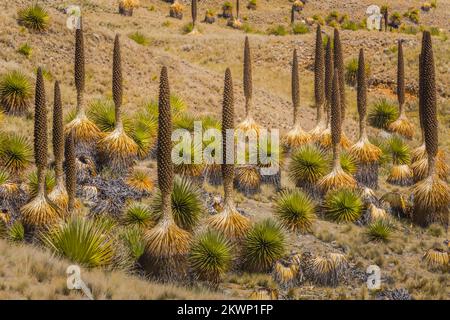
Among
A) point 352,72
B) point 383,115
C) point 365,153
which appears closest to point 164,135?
point 365,153

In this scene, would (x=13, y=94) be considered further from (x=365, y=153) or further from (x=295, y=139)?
(x=365, y=153)

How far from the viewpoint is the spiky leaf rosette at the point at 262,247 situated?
13.1 meters

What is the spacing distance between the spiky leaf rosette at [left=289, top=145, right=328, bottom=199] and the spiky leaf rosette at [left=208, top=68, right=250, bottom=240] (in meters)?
6.20

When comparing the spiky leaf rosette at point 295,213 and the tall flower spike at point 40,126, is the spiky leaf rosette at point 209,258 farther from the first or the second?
the spiky leaf rosette at point 295,213

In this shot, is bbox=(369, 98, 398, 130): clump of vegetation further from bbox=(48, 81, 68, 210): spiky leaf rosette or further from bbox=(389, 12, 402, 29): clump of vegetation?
bbox=(389, 12, 402, 29): clump of vegetation

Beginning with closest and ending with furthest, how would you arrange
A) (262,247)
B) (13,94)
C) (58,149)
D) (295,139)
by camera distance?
(58,149)
(262,247)
(13,94)
(295,139)

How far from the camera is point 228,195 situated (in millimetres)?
13562

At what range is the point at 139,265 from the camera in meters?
11.6

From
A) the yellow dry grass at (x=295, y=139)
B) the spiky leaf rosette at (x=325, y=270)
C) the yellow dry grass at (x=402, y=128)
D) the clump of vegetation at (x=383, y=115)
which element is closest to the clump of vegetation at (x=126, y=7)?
the clump of vegetation at (x=383, y=115)

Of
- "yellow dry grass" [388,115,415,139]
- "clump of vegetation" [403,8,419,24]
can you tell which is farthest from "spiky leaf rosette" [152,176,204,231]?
"clump of vegetation" [403,8,419,24]

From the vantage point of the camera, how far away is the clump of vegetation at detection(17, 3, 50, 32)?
26.9 m

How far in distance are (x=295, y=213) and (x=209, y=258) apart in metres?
4.94

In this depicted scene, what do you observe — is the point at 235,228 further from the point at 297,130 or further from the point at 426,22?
the point at 426,22
